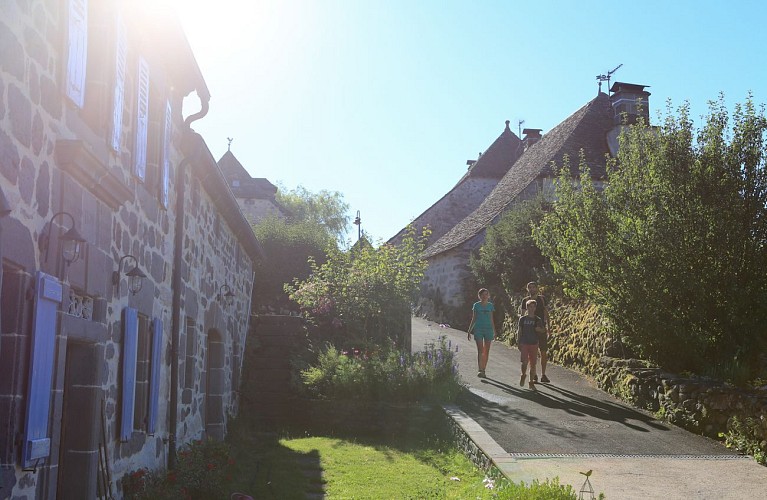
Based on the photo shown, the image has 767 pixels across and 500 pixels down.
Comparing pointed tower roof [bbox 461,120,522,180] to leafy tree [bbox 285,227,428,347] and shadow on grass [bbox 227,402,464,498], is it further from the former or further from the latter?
shadow on grass [bbox 227,402,464,498]

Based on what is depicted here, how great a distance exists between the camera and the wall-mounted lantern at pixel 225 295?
10944mm

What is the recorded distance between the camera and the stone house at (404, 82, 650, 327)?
23.0 meters

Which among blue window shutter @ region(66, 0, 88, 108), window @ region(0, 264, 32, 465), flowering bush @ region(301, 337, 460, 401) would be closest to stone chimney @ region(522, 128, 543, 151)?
flowering bush @ region(301, 337, 460, 401)

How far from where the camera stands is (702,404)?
9523 millimetres

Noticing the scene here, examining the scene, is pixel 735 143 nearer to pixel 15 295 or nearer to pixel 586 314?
pixel 586 314

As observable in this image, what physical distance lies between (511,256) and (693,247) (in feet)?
28.6

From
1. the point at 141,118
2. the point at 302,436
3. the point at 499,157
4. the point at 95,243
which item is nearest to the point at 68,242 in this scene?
the point at 95,243

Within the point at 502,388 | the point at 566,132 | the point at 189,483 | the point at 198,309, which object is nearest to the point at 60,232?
the point at 189,483

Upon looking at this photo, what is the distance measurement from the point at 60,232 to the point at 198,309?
15.5 ft

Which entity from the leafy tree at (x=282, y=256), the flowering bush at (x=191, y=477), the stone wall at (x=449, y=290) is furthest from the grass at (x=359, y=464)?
the stone wall at (x=449, y=290)

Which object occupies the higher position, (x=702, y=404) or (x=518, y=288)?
(x=518, y=288)

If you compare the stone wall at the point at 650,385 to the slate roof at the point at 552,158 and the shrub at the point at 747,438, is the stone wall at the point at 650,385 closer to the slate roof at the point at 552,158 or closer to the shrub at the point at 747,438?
the shrub at the point at 747,438

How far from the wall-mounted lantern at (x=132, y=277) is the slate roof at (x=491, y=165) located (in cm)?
2449

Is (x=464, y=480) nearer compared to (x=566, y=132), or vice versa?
(x=464, y=480)
